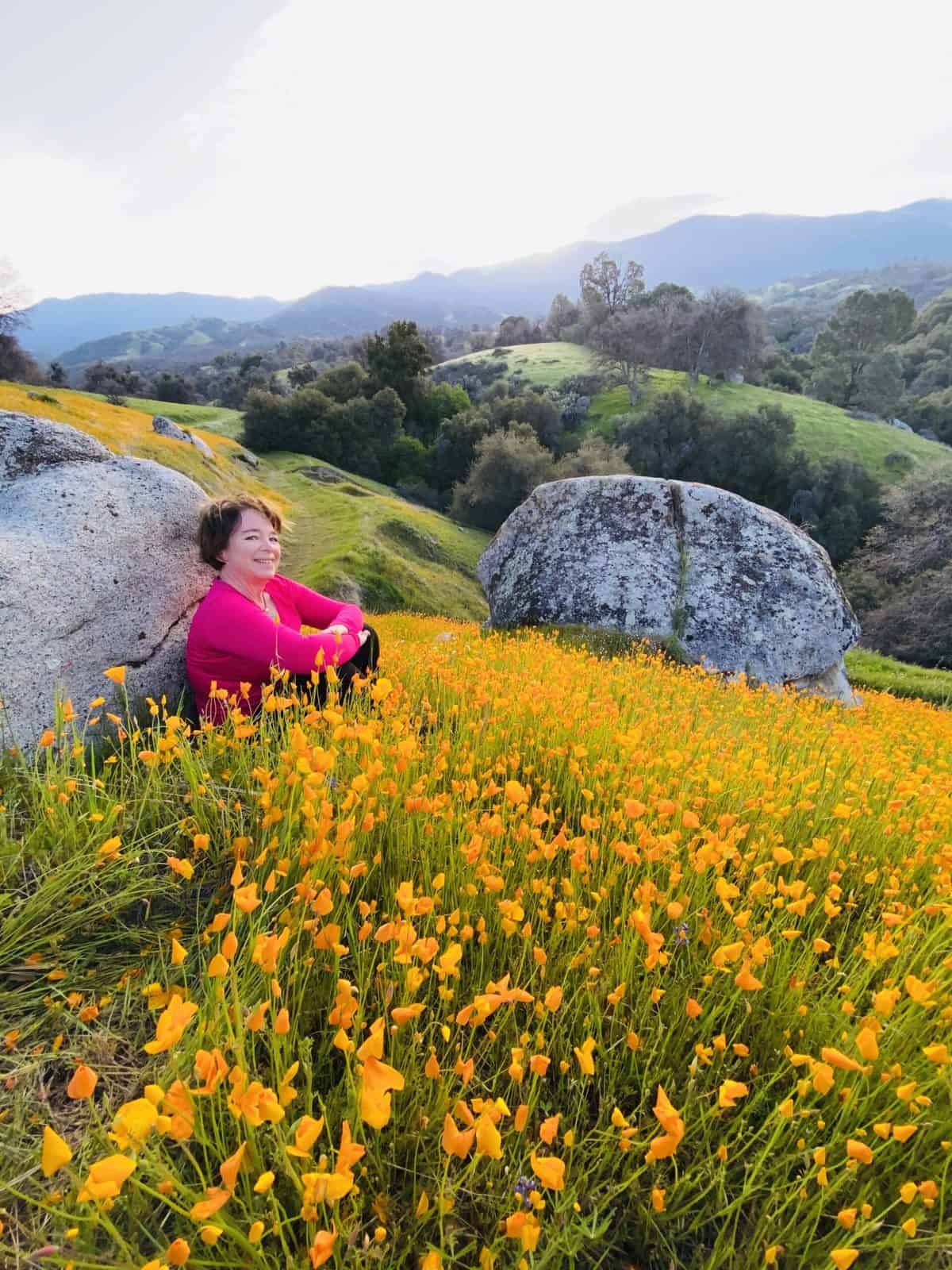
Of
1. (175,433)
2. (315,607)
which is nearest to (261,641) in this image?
(315,607)

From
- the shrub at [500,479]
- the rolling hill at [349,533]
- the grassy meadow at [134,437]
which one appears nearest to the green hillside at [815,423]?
the shrub at [500,479]

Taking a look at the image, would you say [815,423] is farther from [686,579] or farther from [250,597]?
[250,597]

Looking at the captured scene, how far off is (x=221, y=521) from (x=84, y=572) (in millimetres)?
978

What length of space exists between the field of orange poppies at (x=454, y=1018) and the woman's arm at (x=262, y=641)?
1059 millimetres

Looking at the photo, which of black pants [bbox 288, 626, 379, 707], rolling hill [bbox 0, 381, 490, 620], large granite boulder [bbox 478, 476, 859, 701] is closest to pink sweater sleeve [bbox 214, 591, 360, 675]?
black pants [bbox 288, 626, 379, 707]

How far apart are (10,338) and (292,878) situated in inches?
2472

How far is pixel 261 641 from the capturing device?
432 cm

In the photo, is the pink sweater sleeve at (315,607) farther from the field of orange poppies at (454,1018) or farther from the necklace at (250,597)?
the field of orange poppies at (454,1018)

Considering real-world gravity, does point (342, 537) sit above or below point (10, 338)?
below

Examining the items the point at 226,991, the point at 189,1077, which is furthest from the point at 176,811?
the point at 189,1077

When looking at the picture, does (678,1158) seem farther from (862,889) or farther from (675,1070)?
(862,889)

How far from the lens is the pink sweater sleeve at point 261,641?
170 inches

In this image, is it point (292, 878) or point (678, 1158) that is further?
point (292, 878)

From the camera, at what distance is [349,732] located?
2783mm
